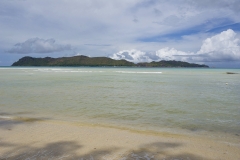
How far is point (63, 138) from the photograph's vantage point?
19.2ft

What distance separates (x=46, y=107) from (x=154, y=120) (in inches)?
228

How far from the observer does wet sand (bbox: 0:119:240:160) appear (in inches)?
189

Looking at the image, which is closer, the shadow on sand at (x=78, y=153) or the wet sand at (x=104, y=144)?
the shadow on sand at (x=78, y=153)

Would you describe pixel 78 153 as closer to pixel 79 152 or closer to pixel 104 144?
pixel 79 152

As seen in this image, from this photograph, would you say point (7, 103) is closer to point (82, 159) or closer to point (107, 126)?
point (107, 126)

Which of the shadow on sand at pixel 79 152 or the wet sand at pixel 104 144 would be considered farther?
the wet sand at pixel 104 144

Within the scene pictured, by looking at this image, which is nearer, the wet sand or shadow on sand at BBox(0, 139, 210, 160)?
→ shadow on sand at BBox(0, 139, 210, 160)

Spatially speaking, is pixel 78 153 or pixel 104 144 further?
pixel 104 144

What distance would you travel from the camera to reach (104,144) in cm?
545

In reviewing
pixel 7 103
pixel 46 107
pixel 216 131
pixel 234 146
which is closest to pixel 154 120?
pixel 216 131

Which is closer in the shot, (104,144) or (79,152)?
(79,152)

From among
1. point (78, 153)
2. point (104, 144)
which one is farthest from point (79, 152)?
point (104, 144)

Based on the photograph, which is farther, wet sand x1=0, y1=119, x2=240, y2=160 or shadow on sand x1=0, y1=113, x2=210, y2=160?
wet sand x1=0, y1=119, x2=240, y2=160

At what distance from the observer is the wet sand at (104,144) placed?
15.7 feet
